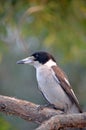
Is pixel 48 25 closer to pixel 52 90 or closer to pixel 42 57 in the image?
pixel 42 57

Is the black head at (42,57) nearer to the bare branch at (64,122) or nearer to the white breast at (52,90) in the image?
the white breast at (52,90)

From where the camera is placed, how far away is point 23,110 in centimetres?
647

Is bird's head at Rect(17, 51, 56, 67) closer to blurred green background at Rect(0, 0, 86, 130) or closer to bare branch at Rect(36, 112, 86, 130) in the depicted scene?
blurred green background at Rect(0, 0, 86, 130)

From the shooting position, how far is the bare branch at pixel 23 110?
6457mm

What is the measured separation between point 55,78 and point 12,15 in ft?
7.85

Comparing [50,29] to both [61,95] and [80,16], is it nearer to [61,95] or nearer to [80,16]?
[80,16]

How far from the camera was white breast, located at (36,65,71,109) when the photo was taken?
289 inches

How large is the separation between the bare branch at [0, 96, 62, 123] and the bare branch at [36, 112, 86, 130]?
1.83 feet

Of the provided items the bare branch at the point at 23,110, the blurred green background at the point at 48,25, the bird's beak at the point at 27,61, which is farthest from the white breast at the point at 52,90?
the blurred green background at the point at 48,25

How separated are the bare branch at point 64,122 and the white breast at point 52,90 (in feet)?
4.45

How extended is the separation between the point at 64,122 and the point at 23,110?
720 mm

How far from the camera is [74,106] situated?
7.30 m

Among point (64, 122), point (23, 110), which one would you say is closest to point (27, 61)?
point (23, 110)

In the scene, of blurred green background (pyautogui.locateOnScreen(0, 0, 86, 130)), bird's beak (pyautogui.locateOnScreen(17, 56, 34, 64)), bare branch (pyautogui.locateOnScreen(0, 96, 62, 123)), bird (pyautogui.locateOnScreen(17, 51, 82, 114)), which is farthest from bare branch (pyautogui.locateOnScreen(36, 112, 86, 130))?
blurred green background (pyautogui.locateOnScreen(0, 0, 86, 130))
